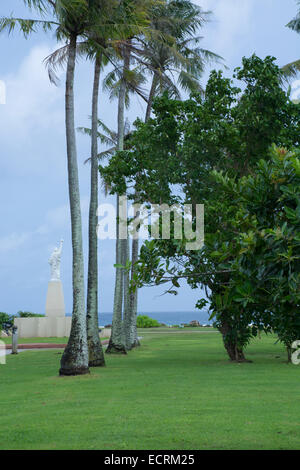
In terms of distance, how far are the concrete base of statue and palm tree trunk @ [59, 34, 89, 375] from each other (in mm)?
21756

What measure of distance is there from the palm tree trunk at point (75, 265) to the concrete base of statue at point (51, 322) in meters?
21.8

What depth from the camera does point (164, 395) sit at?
10859mm

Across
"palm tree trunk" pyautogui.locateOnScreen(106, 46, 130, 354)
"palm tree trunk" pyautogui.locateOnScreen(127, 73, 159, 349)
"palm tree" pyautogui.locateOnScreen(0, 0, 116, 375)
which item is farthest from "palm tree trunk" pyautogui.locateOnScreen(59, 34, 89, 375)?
"palm tree trunk" pyautogui.locateOnScreen(127, 73, 159, 349)

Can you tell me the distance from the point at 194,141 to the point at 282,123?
8.75 feet

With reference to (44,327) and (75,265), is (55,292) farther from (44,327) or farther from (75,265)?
(75,265)

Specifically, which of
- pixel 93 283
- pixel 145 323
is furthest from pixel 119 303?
pixel 145 323

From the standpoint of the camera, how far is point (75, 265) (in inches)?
591

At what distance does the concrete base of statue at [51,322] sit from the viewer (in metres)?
35.7

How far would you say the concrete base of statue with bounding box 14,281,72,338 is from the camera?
117 feet

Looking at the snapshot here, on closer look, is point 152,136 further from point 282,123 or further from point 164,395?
point 164,395

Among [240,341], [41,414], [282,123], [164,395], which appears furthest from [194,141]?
[41,414]

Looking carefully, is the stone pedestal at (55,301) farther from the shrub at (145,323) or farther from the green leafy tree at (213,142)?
the green leafy tree at (213,142)

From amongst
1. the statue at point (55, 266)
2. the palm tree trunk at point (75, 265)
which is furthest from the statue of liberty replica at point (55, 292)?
the palm tree trunk at point (75, 265)

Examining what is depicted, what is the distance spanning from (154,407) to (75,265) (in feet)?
20.6
